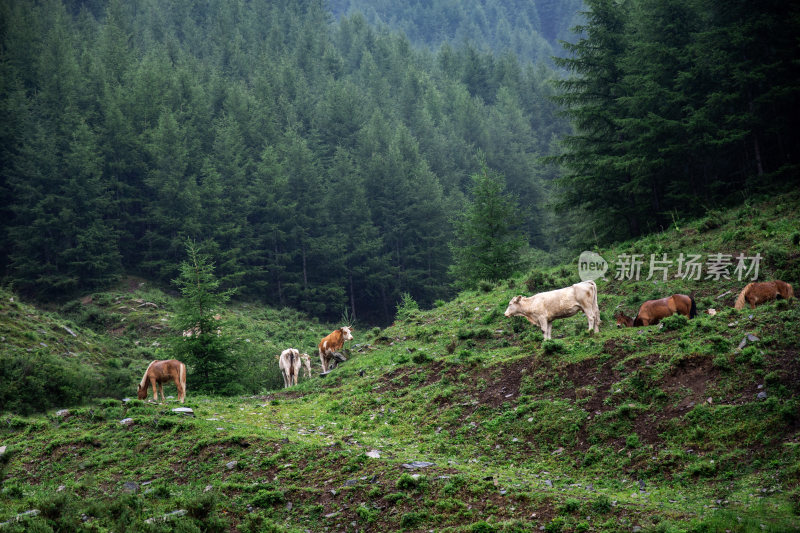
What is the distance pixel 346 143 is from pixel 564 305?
194ft

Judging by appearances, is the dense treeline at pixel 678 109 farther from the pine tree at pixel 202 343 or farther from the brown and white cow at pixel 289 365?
the pine tree at pixel 202 343

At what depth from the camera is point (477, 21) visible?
17812 cm

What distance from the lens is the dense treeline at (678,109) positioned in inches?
944

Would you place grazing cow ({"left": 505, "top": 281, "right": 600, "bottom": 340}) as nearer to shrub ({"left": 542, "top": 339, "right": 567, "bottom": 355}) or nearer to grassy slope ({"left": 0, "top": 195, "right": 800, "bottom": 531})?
grassy slope ({"left": 0, "top": 195, "right": 800, "bottom": 531})

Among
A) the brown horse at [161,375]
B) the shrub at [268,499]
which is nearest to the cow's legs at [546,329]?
the shrub at [268,499]

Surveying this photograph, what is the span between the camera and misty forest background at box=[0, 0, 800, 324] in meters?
26.1

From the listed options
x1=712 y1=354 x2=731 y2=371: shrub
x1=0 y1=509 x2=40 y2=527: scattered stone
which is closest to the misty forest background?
x1=712 y1=354 x2=731 y2=371: shrub

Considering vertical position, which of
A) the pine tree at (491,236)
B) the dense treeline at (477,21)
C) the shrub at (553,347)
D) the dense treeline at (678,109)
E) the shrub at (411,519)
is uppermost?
the dense treeline at (477,21)

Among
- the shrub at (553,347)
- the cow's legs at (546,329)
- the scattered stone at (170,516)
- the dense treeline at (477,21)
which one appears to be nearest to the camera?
the scattered stone at (170,516)

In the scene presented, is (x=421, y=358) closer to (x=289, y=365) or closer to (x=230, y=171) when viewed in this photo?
(x=289, y=365)

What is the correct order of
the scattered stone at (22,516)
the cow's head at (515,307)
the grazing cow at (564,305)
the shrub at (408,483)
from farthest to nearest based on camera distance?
the cow's head at (515,307) → the grazing cow at (564,305) → the shrub at (408,483) → the scattered stone at (22,516)

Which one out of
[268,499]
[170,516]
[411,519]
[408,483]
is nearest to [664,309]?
[408,483]

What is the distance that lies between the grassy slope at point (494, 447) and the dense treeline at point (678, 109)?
34.9 feet

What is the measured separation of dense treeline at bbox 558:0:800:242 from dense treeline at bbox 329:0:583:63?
12409cm
